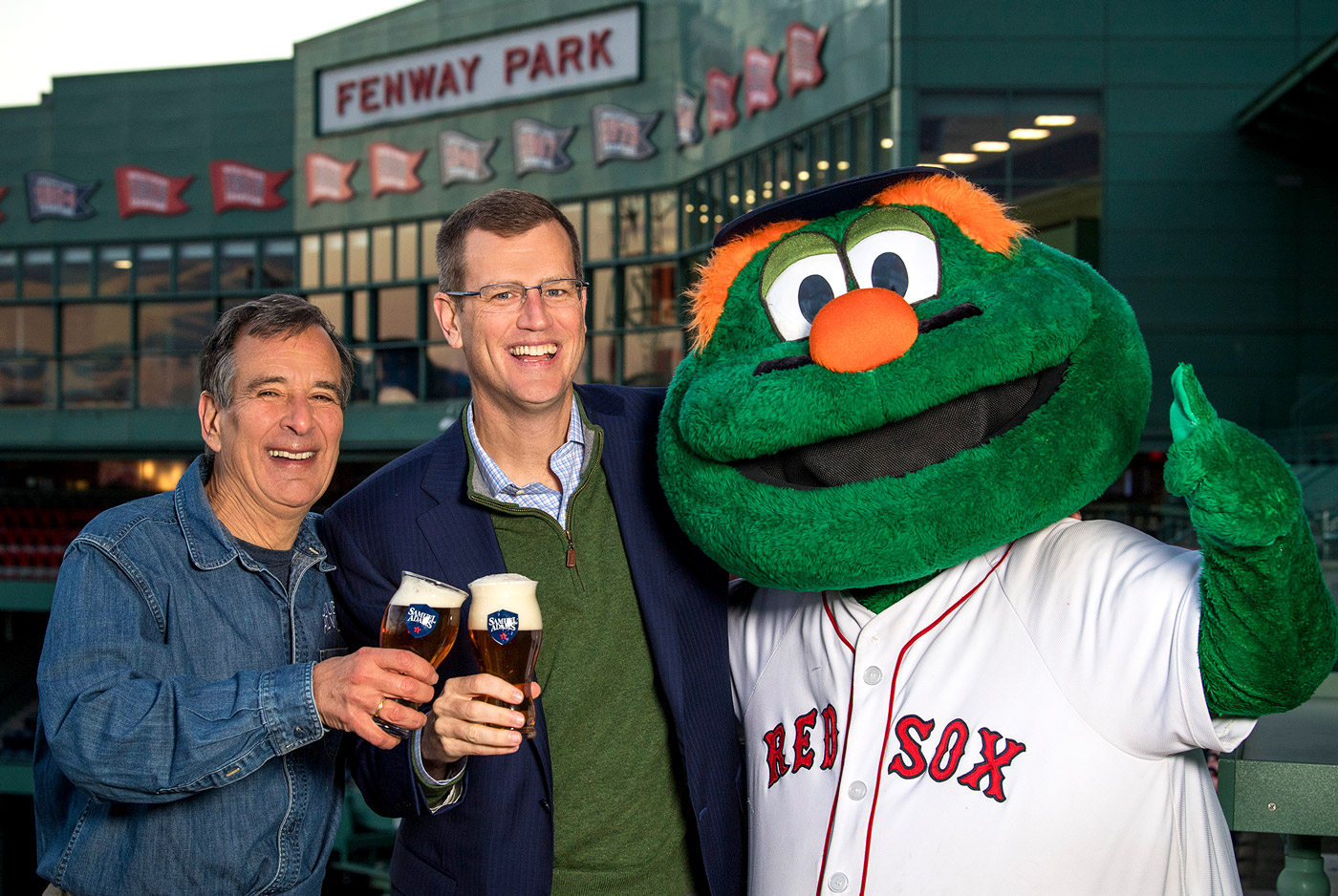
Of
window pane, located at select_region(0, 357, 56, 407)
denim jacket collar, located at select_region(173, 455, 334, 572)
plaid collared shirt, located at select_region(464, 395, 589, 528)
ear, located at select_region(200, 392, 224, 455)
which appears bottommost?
denim jacket collar, located at select_region(173, 455, 334, 572)

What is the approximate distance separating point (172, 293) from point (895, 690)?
2577cm

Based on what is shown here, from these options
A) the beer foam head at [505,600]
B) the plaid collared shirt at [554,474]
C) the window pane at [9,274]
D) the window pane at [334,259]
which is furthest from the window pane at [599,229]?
the beer foam head at [505,600]

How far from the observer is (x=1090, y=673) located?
6.53 ft

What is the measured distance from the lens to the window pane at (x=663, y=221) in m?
19.7

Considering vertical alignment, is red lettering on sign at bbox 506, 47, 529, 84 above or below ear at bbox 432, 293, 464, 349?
above

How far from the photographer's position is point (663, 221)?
19.8 meters

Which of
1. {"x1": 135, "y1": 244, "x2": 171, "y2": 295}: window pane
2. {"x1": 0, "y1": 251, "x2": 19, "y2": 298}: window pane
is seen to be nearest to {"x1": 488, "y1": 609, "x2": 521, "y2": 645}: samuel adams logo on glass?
{"x1": 135, "y1": 244, "x2": 171, "y2": 295}: window pane

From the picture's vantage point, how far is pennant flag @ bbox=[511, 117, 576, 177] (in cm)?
2059

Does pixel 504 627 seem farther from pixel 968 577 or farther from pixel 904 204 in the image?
pixel 904 204

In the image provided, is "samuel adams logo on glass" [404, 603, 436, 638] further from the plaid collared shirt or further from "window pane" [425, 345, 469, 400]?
"window pane" [425, 345, 469, 400]

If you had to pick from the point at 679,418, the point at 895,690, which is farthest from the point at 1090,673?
the point at 679,418

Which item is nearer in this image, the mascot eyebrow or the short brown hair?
the mascot eyebrow

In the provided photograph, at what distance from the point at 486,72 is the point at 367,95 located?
300 centimetres

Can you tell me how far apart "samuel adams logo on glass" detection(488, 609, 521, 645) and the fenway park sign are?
18946 mm
